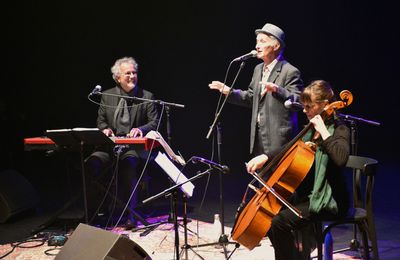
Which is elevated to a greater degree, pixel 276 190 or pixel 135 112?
Answer: pixel 135 112

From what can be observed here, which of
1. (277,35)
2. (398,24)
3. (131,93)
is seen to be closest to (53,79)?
(131,93)

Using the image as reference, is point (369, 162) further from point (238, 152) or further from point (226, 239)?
point (238, 152)

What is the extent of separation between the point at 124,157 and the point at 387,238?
2.50 metres

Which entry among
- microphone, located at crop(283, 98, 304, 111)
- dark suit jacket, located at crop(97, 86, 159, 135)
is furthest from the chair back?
dark suit jacket, located at crop(97, 86, 159, 135)

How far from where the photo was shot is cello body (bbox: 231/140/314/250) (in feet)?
8.89

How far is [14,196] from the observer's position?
5133mm

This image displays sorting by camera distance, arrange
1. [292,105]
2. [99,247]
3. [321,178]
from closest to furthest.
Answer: [99,247] → [321,178] → [292,105]

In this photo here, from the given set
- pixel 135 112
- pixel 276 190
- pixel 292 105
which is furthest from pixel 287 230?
pixel 135 112

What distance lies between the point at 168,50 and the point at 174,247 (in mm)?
3824

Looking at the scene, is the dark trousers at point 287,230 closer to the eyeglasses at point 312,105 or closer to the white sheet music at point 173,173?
the eyeglasses at point 312,105

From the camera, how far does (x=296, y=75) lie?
3986 millimetres

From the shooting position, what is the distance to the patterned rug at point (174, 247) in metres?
3.82

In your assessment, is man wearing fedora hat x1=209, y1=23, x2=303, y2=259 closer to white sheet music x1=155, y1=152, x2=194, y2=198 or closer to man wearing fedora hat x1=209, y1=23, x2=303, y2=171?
man wearing fedora hat x1=209, y1=23, x2=303, y2=171

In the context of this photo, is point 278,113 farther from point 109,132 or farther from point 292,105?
point 109,132
